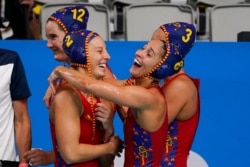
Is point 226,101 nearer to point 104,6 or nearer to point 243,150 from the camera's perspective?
point 243,150

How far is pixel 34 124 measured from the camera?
15.0 ft

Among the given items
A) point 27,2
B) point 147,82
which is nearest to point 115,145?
point 147,82

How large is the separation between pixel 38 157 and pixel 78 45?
24.9 inches

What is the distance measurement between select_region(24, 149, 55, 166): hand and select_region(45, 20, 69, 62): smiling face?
1.46ft

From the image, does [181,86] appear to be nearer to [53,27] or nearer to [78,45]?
[78,45]

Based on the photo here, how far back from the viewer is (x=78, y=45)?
116 inches

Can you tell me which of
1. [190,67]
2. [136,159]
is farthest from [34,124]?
[136,159]

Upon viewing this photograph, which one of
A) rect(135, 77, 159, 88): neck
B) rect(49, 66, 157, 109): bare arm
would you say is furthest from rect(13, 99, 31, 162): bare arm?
rect(135, 77, 159, 88): neck

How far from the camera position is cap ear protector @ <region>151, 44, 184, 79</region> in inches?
119

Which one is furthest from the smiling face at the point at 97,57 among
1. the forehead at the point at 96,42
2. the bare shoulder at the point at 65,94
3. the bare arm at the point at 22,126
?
the bare arm at the point at 22,126

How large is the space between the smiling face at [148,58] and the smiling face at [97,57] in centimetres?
14

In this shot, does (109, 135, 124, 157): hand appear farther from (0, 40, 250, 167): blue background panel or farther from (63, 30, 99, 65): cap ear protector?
(0, 40, 250, 167): blue background panel

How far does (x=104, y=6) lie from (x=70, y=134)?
3.27 meters

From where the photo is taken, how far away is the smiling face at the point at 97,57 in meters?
2.97
